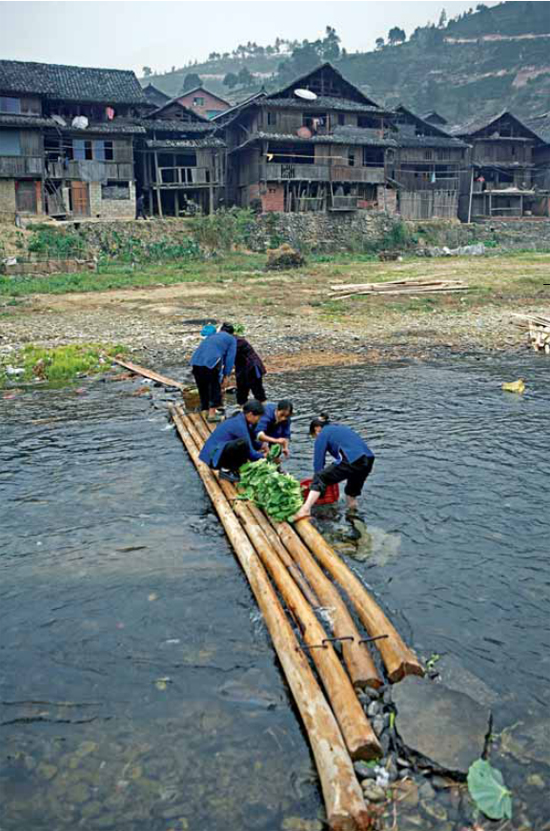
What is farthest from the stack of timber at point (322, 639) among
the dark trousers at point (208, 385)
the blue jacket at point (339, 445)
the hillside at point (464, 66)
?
the hillside at point (464, 66)

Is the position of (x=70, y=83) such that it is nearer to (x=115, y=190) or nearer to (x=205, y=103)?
(x=115, y=190)

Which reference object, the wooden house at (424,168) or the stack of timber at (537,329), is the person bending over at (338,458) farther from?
the wooden house at (424,168)

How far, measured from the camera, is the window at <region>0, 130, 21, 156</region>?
129 feet

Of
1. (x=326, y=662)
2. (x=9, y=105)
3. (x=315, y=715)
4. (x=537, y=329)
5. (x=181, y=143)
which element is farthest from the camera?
(x=181, y=143)

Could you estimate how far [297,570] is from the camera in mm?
7113

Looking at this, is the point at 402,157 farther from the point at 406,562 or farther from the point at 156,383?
the point at 406,562

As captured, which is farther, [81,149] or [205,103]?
[205,103]

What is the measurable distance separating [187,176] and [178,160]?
177 centimetres

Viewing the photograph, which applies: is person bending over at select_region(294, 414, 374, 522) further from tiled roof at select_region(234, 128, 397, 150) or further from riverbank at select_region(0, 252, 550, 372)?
tiled roof at select_region(234, 128, 397, 150)

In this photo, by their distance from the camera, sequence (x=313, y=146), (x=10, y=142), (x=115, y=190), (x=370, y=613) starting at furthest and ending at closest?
(x=313, y=146), (x=115, y=190), (x=10, y=142), (x=370, y=613)

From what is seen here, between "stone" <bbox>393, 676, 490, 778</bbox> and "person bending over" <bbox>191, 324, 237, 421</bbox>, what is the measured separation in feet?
23.3

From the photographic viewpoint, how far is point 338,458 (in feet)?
27.7

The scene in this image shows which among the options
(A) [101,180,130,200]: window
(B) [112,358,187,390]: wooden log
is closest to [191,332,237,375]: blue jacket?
(B) [112,358,187,390]: wooden log

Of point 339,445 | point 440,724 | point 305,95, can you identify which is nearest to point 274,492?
point 339,445
